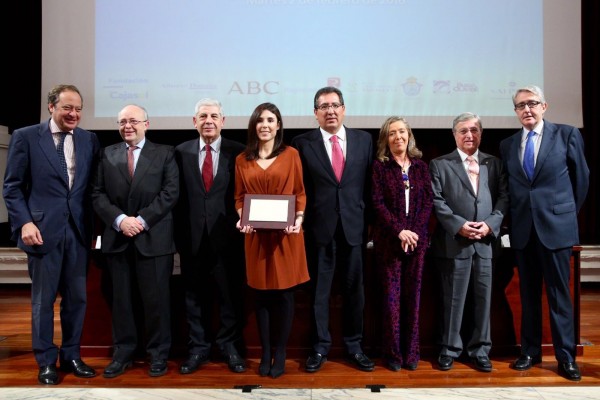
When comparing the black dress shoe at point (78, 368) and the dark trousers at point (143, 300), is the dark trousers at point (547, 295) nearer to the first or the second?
the dark trousers at point (143, 300)

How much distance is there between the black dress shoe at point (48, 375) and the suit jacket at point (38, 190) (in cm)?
61

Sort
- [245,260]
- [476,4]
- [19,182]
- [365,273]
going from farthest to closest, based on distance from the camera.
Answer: [476,4] → [365,273] → [245,260] → [19,182]

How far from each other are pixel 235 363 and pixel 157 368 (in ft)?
1.38

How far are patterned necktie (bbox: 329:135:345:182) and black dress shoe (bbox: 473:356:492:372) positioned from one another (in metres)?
1.27

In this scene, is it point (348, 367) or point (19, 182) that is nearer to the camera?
point (19, 182)

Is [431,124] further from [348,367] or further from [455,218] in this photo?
[348,367]

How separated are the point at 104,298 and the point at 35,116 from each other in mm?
2825

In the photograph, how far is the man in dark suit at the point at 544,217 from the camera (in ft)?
9.35

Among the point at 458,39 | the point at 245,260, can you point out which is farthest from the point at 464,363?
the point at 458,39

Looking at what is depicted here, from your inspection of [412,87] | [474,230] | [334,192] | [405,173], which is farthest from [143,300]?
[412,87]

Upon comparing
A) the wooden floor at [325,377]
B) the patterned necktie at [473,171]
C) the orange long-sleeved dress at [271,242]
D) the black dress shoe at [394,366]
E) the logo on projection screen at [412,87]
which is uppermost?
the logo on projection screen at [412,87]

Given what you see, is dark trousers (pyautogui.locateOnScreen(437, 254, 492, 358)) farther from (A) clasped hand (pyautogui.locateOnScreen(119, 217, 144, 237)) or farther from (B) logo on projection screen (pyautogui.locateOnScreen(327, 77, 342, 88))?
(B) logo on projection screen (pyautogui.locateOnScreen(327, 77, 342, 88))

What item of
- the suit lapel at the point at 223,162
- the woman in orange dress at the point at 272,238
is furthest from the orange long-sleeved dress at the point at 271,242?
the suit lapel at the point at 223,162

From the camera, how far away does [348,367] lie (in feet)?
9.89
